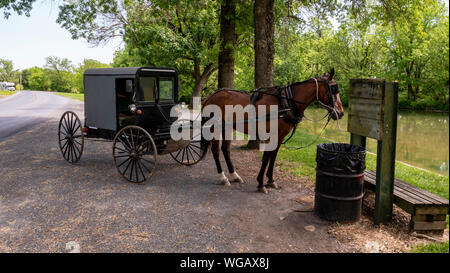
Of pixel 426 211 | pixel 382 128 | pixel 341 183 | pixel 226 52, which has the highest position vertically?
pixel 226 52

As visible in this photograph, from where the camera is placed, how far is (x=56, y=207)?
5855mm

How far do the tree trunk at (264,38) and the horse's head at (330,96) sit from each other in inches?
175

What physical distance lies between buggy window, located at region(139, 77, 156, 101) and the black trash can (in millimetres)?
4216

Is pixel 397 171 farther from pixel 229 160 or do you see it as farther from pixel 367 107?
pixel 229 160

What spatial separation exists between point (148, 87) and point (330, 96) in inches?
160

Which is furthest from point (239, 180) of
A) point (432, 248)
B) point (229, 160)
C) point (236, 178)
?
point (432, 248)

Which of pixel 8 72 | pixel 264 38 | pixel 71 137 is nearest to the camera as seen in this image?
pixel 71 137

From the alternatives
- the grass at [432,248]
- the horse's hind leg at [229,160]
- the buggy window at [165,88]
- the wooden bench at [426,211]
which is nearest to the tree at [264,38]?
the buggy window at [165,88]

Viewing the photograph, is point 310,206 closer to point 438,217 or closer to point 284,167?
point 438,217

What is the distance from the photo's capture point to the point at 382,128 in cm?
488

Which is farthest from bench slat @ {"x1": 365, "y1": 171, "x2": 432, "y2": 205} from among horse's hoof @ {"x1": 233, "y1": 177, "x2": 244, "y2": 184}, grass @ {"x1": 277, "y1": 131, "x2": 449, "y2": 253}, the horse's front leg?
horse's hoof @ {"x1": 233, "y1": 177, "x2": 244, "y2": 184}

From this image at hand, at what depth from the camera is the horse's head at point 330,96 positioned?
19.4 ft

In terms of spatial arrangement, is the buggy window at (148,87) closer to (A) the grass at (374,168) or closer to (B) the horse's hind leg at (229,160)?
(B) the horse's hind leg at (229,160)

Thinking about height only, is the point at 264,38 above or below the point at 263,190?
above
